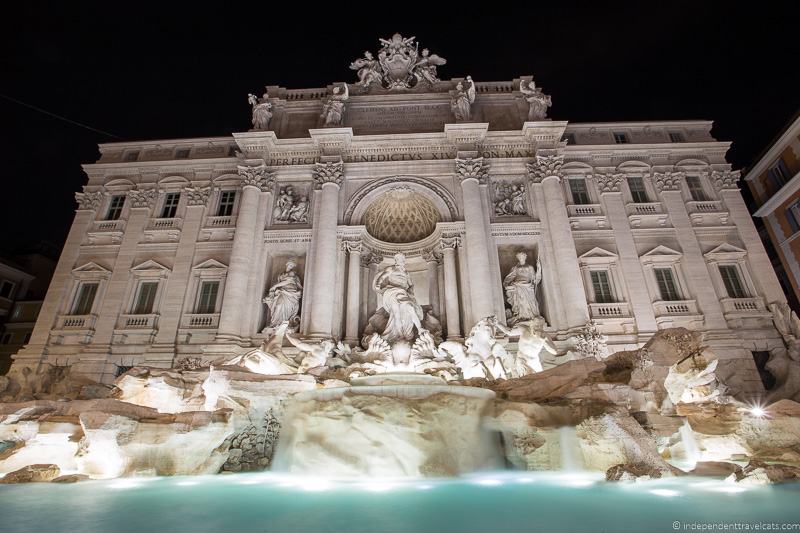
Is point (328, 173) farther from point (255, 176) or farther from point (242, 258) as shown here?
point (242, 258)

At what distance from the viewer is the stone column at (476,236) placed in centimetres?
1672

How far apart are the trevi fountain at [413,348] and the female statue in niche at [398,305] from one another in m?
0.09

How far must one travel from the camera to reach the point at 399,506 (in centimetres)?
537

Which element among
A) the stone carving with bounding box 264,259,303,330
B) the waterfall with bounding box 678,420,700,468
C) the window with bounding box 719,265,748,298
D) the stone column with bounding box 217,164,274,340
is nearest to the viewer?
the waterfall with bounding box 678,420,700,468

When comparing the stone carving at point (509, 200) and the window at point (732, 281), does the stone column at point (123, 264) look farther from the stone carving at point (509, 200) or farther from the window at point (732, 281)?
the window at point (732, 281)

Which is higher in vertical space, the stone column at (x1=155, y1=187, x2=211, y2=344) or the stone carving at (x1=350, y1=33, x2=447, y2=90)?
the stone carving at (x1=350, y1=33, x2=447, y2=90)

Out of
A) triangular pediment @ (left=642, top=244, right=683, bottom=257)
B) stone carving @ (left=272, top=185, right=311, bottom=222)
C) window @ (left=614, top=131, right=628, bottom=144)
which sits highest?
window @ (left=614, top=131, right=628, bottom=144)

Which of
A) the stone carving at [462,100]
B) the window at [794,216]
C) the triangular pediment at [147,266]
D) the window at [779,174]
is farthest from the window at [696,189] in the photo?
the triangular pediment at [147,266]

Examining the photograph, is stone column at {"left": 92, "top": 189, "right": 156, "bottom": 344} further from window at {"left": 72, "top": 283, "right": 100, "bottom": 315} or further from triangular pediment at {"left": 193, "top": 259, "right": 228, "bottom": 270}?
triangular pediment at {"left": 193, "top": 259, "right": 228, "bottom": 270}

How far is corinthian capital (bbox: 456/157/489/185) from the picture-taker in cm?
1940

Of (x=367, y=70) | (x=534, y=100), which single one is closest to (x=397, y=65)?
(x=367, y=70)

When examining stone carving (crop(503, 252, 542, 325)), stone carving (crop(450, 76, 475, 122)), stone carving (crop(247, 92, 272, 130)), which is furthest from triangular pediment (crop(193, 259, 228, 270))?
stone carving (crop(450, 76, 475, 122))

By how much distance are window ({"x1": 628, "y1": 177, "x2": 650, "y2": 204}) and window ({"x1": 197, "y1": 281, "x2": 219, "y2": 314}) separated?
21.6m

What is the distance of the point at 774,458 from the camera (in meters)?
8.37
